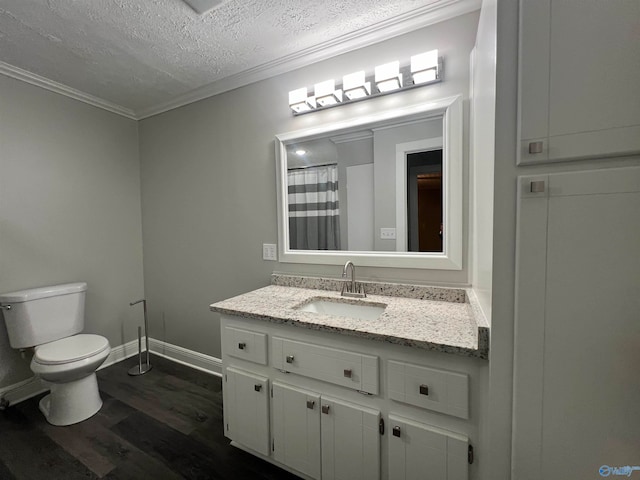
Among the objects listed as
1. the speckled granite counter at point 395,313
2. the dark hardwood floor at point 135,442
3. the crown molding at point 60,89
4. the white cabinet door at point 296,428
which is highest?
the crown molding at point 60,89

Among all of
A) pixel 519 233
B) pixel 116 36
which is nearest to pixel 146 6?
pixel 116 36

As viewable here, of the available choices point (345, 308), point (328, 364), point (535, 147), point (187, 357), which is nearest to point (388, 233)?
point (345, 308)

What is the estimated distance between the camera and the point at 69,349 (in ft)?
5.93

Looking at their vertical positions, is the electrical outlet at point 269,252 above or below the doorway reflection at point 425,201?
below

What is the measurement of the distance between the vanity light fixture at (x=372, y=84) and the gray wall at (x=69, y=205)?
5.93 ft

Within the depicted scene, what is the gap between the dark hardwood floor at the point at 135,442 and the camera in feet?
4.64

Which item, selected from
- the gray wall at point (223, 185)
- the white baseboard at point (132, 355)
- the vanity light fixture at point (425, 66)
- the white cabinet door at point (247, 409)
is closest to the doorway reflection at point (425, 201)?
the gray wall at point (223, 185)

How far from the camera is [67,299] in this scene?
2033mm

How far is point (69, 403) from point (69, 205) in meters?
1.44

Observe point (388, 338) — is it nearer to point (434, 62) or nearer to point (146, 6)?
point (434, 62)

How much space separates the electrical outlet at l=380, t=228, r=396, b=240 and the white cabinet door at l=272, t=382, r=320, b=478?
927 mm

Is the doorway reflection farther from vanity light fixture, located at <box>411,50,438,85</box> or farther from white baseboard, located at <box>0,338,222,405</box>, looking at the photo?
white baseboard, located at <box>0,338,222,405</box>

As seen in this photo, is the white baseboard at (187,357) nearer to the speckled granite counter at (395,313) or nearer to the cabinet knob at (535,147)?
the speckled granite counter at (395,313)

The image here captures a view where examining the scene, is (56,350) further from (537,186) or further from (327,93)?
(537,186)
